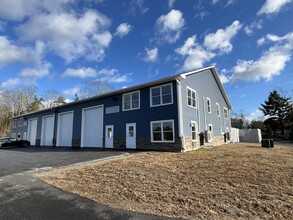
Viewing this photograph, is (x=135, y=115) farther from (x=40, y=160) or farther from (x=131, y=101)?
(x=40, y=160)

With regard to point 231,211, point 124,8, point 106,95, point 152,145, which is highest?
point 124,8

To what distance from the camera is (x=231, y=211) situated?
13.8ft

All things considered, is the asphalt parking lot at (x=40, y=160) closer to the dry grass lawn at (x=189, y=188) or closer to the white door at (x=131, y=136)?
the dry grass lawn at (x=189, y=188)

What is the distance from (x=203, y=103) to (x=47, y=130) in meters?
18.9

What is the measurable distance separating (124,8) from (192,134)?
34.0 ft

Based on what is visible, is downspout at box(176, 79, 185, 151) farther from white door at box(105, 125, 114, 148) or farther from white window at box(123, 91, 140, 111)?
white door at box(105, 125, 114, 148)

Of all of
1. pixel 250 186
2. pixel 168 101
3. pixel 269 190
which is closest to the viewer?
pixel 269 190

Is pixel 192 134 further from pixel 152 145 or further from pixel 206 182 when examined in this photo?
pixel 206 182

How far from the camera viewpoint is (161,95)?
49.4ft

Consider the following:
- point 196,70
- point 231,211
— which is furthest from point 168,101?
point 231,211

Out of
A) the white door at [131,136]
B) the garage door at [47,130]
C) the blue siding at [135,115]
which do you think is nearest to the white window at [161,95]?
the blue siding at [135,115]

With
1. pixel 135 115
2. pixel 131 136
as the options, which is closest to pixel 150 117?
pixel 135 115

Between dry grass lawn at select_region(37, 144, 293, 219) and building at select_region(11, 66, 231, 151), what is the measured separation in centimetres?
600

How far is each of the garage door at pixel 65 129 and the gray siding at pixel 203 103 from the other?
12.9 meters
